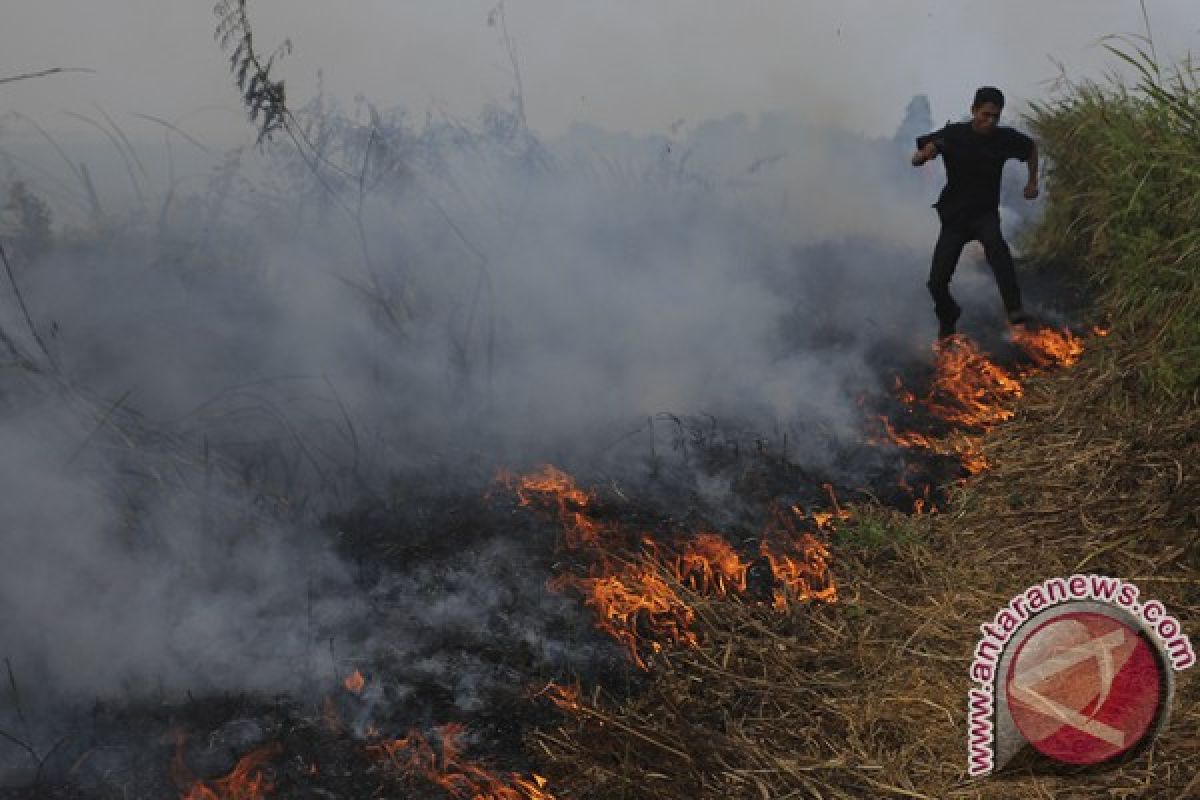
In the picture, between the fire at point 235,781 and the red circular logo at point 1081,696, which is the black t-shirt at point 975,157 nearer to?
the red circular logo at point 1081,696

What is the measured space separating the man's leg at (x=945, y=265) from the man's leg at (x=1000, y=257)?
0.12 m

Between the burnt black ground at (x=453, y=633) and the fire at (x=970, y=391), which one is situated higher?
the fire at (x=970, y=391)

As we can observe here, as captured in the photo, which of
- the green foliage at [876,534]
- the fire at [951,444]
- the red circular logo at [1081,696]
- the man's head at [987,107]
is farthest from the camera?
the man's head at [987,107]

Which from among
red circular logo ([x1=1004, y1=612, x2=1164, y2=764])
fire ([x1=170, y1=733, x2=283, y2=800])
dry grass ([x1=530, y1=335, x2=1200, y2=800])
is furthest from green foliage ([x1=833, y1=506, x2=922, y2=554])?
fire ([x1=170, y1=733, x2=283, y2=800])

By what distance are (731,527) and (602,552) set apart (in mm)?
717

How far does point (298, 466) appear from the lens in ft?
15.6

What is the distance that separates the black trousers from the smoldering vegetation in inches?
19.0

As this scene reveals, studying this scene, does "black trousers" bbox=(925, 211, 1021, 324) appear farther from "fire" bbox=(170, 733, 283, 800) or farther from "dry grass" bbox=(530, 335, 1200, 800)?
"fire" bbox=(170, 733, 283, 800)

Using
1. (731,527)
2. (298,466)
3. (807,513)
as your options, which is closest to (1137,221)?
(807,513)

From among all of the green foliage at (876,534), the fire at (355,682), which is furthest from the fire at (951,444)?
the fire at (355,682)

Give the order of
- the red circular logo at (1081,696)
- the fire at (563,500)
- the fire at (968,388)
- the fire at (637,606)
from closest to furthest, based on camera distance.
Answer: the red circular logo at (1081,696) → the fire at (637,606) → the fire at (563,500) → the fire at (968,388)

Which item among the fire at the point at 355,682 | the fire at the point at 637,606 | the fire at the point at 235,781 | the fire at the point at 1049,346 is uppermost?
the fire at the point at 1049,346

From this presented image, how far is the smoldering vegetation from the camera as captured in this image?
149 inches

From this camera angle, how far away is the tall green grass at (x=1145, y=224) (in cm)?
527
